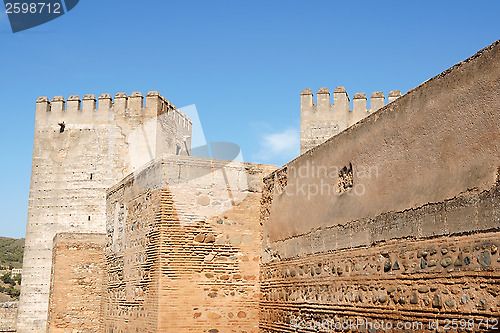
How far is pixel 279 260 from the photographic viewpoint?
770cm

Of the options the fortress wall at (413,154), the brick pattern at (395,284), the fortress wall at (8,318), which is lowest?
the fortress wall at (8,318)

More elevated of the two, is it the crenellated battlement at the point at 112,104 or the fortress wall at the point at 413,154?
the crenellated battlement at the point at 112,104

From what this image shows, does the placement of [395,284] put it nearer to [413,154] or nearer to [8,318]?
[413,154]

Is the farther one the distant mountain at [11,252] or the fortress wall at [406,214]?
the distant mountain at [11,252]

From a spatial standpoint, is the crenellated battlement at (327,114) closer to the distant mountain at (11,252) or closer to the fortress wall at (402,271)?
the fortress wall at (402,271)

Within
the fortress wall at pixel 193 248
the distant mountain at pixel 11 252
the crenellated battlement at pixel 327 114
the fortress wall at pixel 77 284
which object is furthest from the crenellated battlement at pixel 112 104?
the distant mountain at pixel 11 252

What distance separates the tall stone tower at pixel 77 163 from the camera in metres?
21.3

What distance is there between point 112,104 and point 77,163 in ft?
8.44

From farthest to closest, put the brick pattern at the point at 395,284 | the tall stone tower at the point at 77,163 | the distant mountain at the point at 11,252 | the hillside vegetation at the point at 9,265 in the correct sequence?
the distant mountain at the point at 11,252, the hillside vegetation at the point at 9,265, the tall stone tower at the point at 77,163, the brick pattern at the point at 395,284

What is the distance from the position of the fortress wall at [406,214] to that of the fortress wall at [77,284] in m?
4.87

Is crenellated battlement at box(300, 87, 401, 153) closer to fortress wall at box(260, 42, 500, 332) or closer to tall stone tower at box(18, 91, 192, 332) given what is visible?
tall stone tower at box(18, 91, 192, 332)

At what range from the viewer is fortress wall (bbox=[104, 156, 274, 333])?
763 centimetres

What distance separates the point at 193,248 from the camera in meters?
7.83

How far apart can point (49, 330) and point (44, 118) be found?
13189 mm
